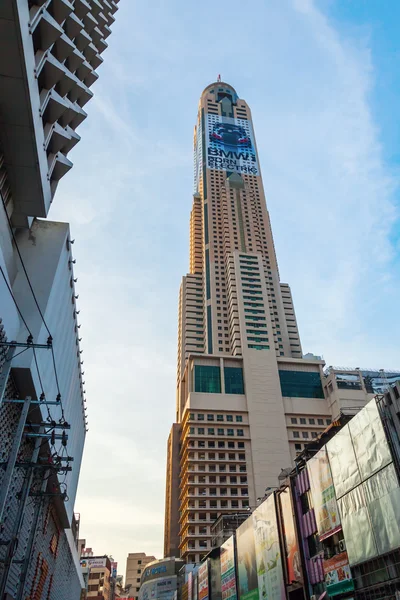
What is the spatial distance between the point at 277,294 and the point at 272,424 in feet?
158

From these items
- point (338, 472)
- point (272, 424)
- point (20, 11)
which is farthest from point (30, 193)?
point (272, 424)

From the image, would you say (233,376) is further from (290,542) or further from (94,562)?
(290,542)

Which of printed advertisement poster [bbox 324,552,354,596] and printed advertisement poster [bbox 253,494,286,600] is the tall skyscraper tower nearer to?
printed advertisement poster [bbox 253,494,286,600]

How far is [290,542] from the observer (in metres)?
35.1

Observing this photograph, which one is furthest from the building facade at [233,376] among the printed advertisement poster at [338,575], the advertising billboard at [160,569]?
the printed advertisement poster at [338,575]

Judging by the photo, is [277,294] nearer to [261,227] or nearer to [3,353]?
[261,227]

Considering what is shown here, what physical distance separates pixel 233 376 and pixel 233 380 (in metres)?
1.08

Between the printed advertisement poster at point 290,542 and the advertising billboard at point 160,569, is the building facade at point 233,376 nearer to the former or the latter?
the advertising billboard at point 160,569

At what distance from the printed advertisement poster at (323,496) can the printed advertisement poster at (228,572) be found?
21.6 m

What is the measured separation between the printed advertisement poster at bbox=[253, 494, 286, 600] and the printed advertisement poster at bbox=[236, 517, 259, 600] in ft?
4.66

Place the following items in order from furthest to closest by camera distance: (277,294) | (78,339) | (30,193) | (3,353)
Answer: (277,294) → (78,339) → (30,193) → (3,353)

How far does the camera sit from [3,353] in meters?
27.7

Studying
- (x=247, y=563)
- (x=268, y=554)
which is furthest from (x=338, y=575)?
(x=247, y=563)

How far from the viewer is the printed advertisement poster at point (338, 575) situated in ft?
89.4
